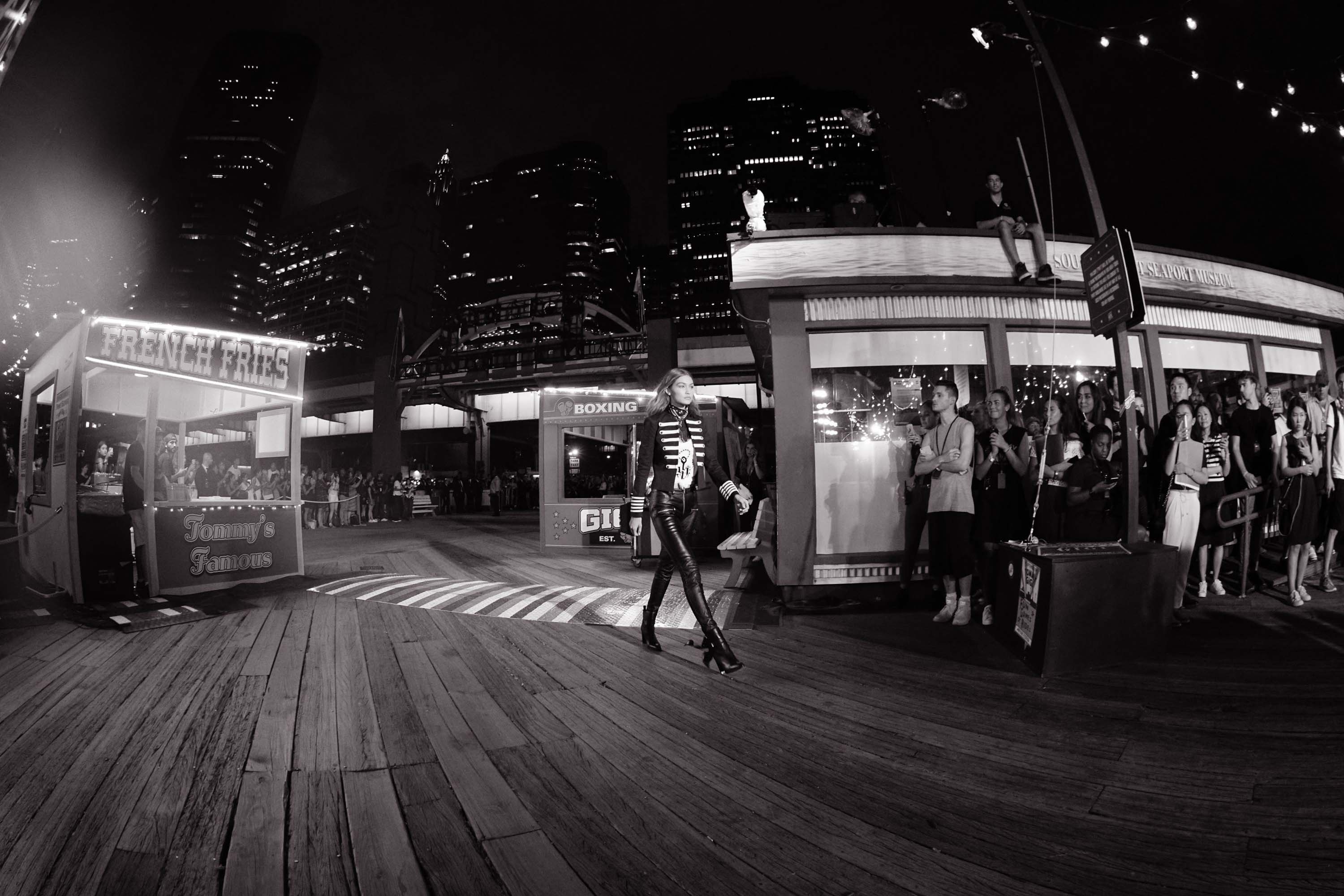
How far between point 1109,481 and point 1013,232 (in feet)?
10.2

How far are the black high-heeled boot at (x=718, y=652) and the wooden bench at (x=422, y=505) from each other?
21522 mm

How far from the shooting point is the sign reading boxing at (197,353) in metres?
6.51

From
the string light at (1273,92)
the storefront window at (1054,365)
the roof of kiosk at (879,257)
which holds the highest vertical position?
the string light at (1273,92)

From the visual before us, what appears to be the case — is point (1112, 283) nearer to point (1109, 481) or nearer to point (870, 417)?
point (1109, 481)

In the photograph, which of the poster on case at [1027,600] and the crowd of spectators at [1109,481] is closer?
the poster on case at [1027,600]

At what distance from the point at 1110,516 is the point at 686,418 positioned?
4244 mm

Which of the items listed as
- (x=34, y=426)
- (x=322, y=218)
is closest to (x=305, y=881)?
(x=34, y=426)

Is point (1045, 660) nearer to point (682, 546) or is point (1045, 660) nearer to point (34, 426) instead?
point (682, 546)

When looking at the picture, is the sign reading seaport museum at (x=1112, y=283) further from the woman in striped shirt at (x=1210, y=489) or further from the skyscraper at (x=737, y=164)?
the skyscraper at (x=737, y=164)

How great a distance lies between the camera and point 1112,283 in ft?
15.2

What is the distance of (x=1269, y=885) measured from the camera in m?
1.65

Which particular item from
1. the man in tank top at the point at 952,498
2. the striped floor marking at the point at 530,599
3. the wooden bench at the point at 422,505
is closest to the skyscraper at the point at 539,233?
the wooden bench at the point at 422,505

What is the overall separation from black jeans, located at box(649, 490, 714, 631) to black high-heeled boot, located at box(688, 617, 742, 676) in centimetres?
2

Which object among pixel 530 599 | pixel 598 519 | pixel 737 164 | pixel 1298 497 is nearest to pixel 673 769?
pixel 530 599
